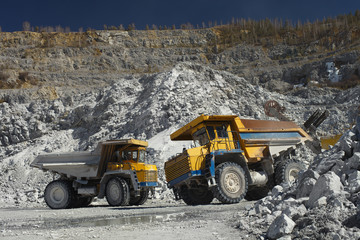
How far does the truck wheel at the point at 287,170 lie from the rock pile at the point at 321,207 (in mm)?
3491

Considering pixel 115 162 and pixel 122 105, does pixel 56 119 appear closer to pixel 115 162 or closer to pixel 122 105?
pixel 122 105

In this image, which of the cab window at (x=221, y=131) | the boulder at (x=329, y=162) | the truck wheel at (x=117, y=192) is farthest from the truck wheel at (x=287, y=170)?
the truck wheel at (x=117, y=192)

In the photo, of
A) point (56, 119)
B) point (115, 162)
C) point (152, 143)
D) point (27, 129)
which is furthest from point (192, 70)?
point (115, 162)

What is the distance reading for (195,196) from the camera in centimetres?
1081

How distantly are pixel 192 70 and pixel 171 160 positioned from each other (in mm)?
16471

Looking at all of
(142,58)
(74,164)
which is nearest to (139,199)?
(74,164)

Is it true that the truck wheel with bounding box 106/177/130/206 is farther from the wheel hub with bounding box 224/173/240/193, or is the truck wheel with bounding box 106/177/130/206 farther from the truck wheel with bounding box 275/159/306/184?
the truck wheel with bounding box 275/159/306/184

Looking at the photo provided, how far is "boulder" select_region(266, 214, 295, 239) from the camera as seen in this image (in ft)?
13.3

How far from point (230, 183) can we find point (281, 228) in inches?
207

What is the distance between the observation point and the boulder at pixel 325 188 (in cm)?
477

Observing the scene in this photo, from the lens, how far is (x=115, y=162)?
39.2ft

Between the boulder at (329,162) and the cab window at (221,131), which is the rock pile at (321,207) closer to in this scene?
the boulder at (329,162)

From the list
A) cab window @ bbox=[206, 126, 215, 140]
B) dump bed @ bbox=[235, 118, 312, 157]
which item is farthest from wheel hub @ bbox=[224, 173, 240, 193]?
cab window @ bbox=[206, 126, 215, 140]

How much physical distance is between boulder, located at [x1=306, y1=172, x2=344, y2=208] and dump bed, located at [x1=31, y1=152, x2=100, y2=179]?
8.56m
